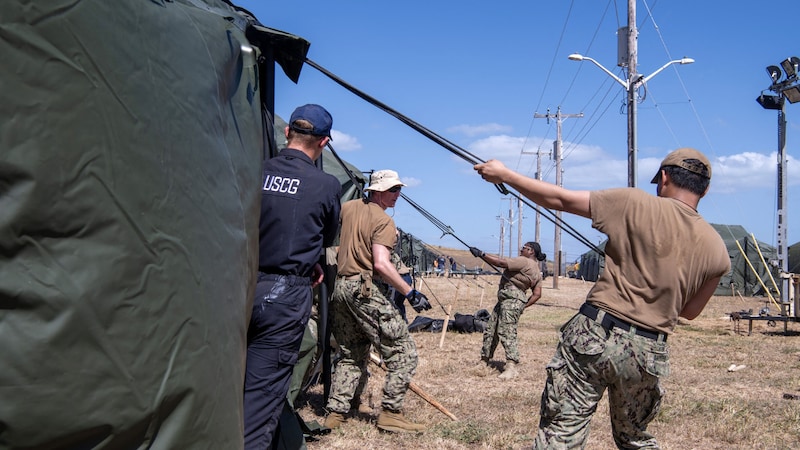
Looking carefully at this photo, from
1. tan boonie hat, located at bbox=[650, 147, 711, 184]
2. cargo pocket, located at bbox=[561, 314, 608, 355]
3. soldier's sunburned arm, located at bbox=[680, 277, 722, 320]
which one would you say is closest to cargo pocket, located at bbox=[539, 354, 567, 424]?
cargo pocket, located at bbox=[561, 314, 608, 355]

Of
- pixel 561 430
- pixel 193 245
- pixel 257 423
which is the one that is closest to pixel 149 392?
pixel 193 245

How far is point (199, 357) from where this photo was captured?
5.89ft

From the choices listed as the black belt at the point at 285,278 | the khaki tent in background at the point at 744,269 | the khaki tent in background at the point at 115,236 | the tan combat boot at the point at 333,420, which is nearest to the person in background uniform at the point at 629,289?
the black belt at the point at 285,278

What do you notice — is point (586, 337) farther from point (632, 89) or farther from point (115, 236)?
point (632, 89)

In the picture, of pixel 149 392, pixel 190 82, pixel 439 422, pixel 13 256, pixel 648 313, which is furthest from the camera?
pixel 439 422

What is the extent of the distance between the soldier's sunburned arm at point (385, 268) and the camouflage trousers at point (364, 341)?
0.14m

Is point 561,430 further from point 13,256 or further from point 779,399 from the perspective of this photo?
point 779,399

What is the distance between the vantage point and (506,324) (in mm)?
8406

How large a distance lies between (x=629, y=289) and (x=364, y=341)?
100 inches

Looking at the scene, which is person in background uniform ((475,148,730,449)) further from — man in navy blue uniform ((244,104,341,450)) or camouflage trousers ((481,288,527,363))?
camouflage trousers ((481,288,527,363))

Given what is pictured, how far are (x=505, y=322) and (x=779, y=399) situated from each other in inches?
121

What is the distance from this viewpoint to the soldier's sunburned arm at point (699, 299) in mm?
3434

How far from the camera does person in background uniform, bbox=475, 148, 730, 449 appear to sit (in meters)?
3.22

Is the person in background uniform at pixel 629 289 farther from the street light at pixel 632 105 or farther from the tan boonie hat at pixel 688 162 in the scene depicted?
the street light at pixel 632 105
